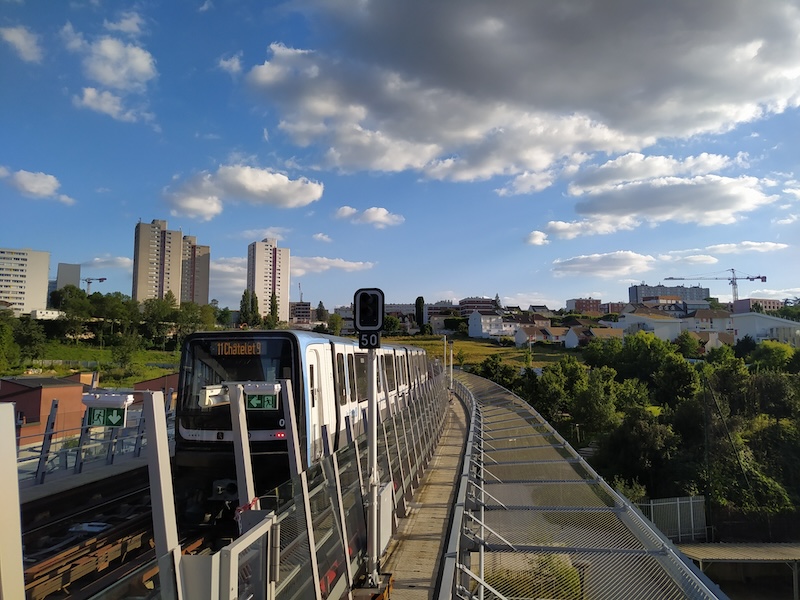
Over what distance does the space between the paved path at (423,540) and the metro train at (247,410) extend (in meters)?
1.94

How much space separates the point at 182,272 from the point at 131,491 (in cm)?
17230

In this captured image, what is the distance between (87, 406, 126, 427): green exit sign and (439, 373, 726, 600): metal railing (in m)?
3.10

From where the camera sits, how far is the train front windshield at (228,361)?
343 inches

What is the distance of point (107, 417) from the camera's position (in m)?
4.77

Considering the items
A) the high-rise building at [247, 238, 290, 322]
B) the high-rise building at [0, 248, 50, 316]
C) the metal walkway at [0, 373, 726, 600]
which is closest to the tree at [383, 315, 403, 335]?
the metal walkway at [0, 373, 726, 600]

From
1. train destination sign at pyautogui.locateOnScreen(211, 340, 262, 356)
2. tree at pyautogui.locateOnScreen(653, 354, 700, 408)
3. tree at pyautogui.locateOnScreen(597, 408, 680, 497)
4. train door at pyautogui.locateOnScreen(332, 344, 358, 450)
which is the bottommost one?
tree at pyautogui.locateOnScreen(597, 408, 680, 497)

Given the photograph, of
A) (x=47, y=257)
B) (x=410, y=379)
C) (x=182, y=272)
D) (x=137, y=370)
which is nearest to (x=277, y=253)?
(x=182, y=272)

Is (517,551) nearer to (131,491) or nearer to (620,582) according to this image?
(620,582)

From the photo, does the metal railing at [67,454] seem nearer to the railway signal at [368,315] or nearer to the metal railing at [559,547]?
the railway signal at [368,315]

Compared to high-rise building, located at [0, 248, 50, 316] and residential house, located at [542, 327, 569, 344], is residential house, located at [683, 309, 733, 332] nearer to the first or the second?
residential house, located at [542, 327, 569, 344]

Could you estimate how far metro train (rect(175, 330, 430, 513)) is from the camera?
27.6ft

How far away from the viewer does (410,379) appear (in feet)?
68.1

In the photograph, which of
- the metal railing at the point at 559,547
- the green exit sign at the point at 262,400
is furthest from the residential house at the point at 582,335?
the green exit sign at the point at 262,400

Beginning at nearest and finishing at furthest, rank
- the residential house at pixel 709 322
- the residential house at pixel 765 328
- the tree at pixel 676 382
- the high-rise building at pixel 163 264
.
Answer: the tree at pixel 676 382, the residential house at pixel 765 328, the residential house at pixel 709 322, the high-rise building at pixel 163 264
